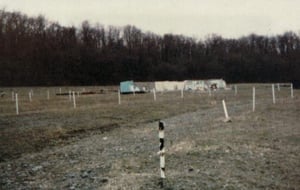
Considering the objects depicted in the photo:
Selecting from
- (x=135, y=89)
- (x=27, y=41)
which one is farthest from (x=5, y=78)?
(x=135, y=89)

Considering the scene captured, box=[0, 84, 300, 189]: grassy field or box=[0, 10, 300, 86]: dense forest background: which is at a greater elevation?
box=[0, 10, 300, 86]: dense forest background

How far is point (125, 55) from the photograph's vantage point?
154m

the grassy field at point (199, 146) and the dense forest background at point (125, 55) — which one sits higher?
the dense forest background at point (125, 55)

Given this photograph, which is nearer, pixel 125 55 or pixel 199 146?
pixel 199 146

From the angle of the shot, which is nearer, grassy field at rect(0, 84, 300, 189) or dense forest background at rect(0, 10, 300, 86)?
grassy field at rect(0, 84, 300, 189)

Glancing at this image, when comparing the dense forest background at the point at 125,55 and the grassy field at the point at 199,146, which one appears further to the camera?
the dense forest background at the point at 125,55

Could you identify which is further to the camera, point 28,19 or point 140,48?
point 140,48

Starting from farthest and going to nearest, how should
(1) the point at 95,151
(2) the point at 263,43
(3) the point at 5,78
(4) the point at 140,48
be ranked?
(2) the point at 263,43 → (4) the point at 140,48 → (3) the point at 5,78 → (1) the point at 95,151

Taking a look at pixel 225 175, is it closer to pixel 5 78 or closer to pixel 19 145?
pixel 19 145

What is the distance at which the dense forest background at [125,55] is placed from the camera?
132875 mm

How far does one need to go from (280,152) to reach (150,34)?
530ft

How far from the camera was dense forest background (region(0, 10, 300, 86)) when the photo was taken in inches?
5231

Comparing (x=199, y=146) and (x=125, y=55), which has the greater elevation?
(x=125, y=55)

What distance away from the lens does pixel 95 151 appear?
1888 centimetres
